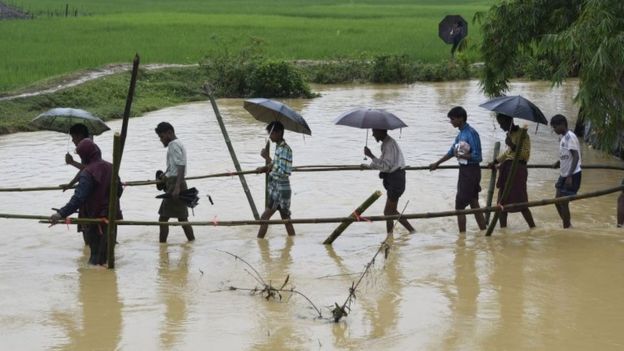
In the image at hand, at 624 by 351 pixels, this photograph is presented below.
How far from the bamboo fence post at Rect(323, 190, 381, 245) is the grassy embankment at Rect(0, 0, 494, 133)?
702 cm

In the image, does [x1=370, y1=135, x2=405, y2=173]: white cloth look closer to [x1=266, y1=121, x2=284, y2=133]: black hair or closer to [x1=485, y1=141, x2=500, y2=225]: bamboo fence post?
[x1=266, y1=121, x2=284, y2=133]: black hair

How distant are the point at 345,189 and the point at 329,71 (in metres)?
12.7

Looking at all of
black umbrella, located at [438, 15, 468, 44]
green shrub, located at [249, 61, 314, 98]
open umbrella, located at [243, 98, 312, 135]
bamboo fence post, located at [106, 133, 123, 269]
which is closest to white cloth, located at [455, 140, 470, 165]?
open umbrella, located at [243, 98, 312, 135]

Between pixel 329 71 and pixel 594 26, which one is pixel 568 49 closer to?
pixel 594 26

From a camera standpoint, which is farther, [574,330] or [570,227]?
[570,227]

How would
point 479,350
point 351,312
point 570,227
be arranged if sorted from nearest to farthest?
point 479,350 < point 351,312 < point 570,227

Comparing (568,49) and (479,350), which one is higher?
(568,49)

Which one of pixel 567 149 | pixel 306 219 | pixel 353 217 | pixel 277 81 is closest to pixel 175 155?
pixel 306 219

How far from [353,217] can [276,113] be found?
1267mm

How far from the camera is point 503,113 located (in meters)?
8.38

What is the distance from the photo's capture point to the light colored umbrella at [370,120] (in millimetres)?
8312

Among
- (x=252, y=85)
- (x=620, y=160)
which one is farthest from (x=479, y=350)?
(x=252, y=85)

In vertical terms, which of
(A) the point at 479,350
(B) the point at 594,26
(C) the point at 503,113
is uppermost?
(B) the point at 594,26

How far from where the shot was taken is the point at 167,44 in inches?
1038
